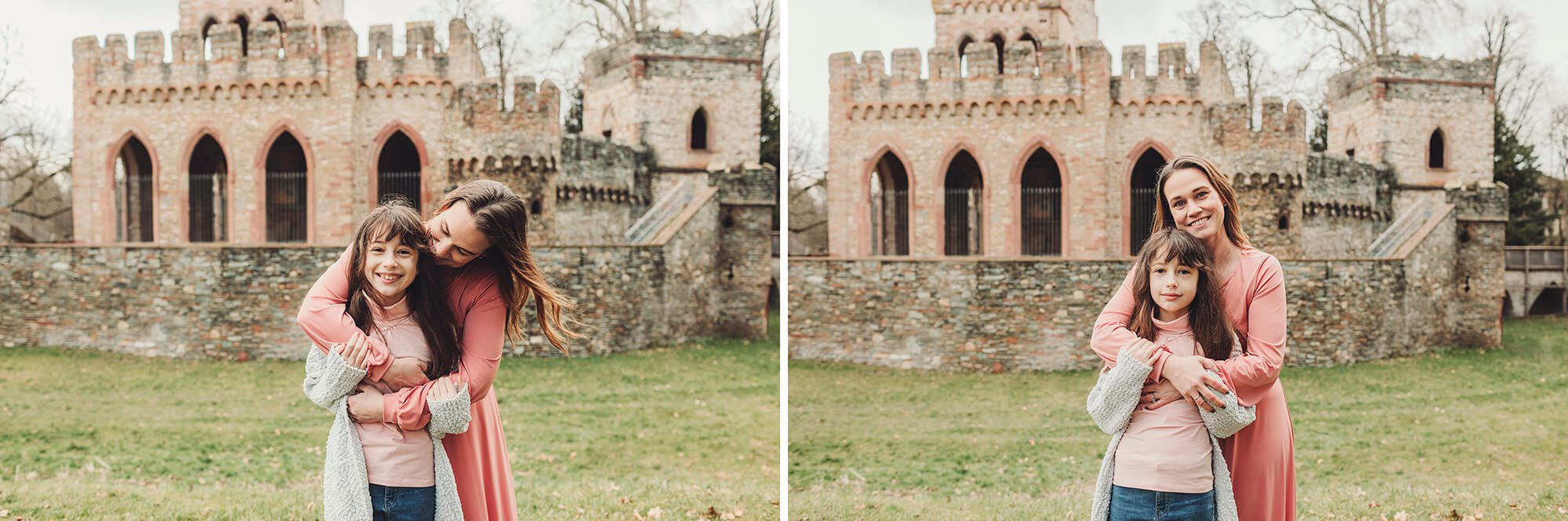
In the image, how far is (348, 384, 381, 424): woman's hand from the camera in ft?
7.57

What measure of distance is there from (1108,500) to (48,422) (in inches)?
334

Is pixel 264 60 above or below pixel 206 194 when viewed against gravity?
above

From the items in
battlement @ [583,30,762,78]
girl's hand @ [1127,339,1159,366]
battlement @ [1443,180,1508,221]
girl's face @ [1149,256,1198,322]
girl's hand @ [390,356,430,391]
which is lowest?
girl's hand @ [390,356,430,391]

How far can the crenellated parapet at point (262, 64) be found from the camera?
1292 cm

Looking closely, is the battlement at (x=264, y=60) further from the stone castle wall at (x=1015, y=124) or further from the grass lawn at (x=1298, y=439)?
the grass lawn at (x=1298, y=439)

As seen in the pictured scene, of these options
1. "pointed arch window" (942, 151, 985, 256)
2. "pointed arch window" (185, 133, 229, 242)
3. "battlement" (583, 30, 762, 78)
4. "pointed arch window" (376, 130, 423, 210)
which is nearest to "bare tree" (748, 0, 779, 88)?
"battlement" (583, 30, 762, 78)

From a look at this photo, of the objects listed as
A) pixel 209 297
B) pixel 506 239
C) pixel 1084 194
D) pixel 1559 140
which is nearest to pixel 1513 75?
pixel 1559 140

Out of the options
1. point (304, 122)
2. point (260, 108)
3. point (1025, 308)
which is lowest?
point (1025, 308)

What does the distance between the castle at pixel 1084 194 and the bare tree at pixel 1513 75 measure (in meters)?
0.53

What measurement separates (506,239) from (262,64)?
41.1 ft

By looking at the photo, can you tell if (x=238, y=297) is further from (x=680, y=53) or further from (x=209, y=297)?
Answer: (x=680, y=53)

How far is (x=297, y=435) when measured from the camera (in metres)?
7.32

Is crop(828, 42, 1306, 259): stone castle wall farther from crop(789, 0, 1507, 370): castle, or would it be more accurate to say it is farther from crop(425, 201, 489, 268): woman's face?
crop(425, 201, 489, 268): woman's face

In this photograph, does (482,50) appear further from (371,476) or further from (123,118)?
(371,476)
